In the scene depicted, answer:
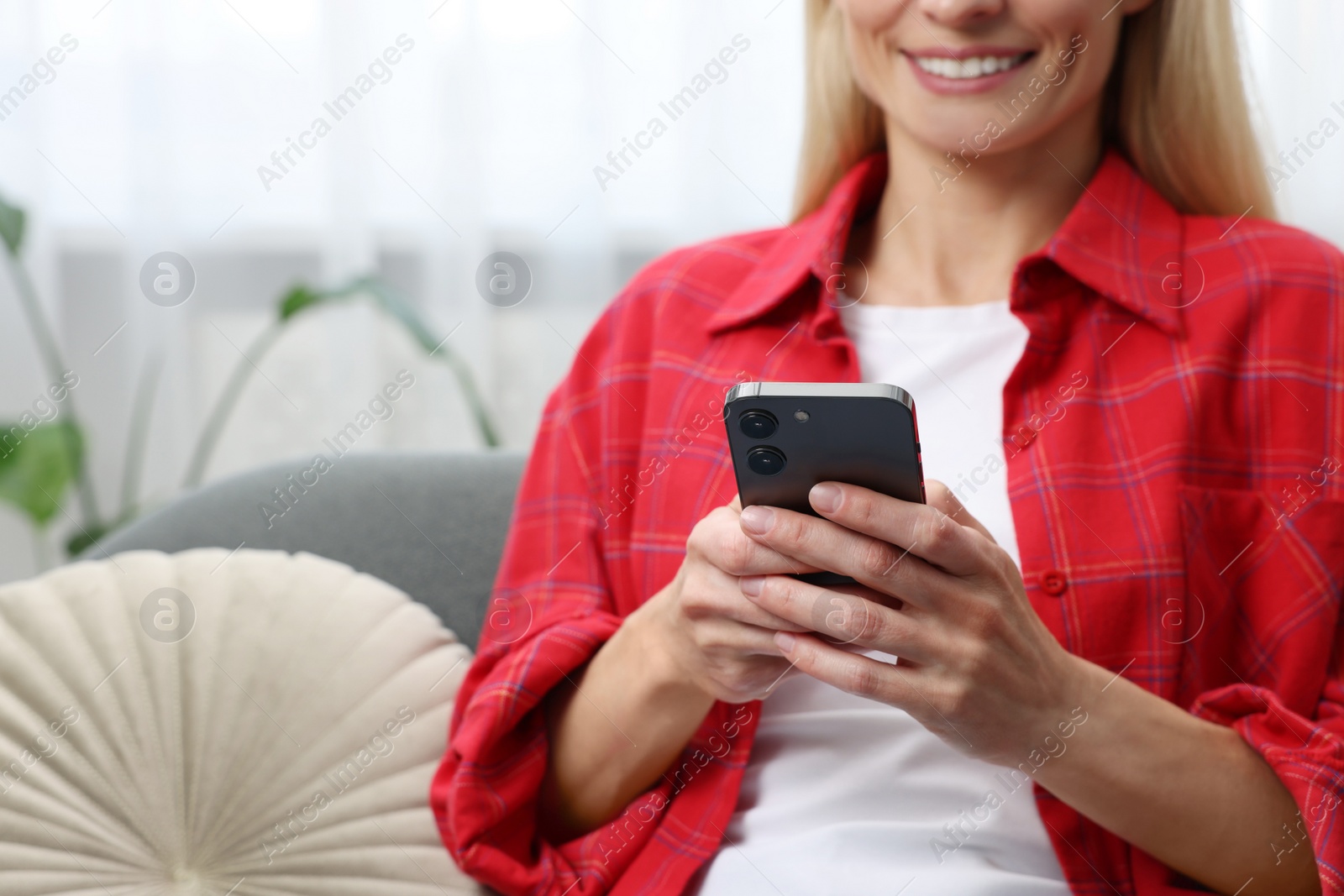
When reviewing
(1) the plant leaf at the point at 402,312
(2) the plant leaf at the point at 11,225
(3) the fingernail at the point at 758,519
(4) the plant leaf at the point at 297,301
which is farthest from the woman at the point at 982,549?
(2) the plant leaf at the point at 11,225

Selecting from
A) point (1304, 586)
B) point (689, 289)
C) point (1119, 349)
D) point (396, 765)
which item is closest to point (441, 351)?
point (689, 289)

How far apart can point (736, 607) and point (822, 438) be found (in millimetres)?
138

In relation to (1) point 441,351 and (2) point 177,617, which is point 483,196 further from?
(2) point 177,617

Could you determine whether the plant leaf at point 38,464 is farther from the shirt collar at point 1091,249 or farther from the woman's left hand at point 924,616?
the woman's left hand at point 924,616

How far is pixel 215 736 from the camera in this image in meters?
0.78

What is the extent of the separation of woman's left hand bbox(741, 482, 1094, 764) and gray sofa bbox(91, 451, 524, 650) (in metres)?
0.46

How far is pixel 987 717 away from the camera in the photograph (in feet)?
2.00

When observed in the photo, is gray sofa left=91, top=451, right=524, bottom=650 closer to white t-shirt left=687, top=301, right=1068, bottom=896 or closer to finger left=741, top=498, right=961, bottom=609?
white t-shirt left=687, top=301, right=1068, bottom=896

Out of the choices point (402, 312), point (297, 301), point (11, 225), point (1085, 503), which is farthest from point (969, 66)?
point (11, 225)

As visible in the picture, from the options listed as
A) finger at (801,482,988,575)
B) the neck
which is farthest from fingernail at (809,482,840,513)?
the neck

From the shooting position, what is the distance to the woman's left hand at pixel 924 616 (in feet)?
1.79

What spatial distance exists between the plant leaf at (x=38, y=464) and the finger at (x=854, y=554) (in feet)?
3.99

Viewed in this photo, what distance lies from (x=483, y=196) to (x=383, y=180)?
145 millimetres

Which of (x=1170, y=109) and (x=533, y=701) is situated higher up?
(x=1170, y=109)
